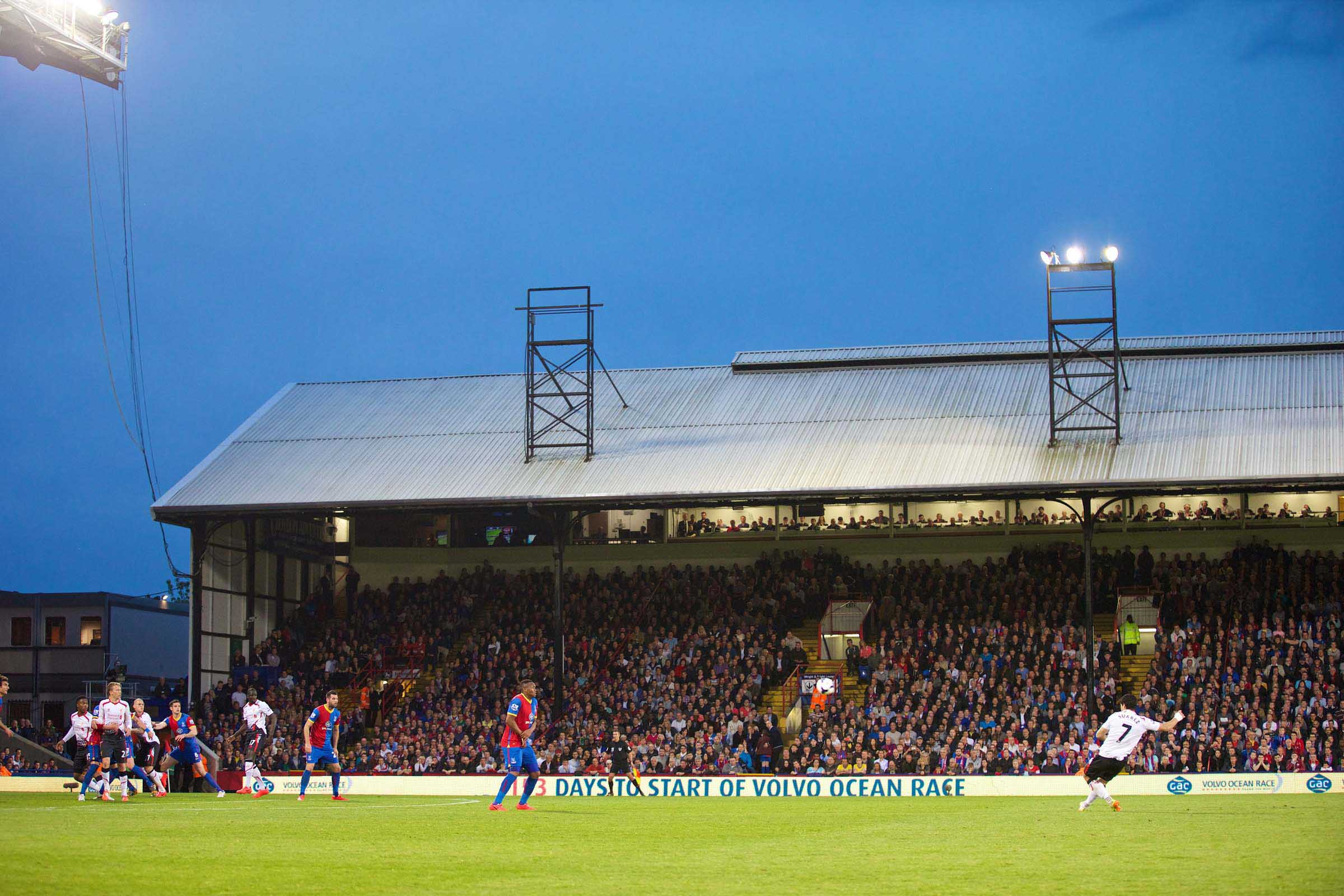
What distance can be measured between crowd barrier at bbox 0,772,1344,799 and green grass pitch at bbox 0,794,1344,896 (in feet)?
23.8

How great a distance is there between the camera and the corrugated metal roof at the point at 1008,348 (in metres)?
45.5

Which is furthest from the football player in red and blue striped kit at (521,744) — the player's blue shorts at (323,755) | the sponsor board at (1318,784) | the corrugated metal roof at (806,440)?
the sponsor board at (1318,784)

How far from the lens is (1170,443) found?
3862 centimetres

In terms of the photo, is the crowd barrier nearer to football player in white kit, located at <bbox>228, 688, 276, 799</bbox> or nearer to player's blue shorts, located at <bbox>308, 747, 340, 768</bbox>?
football player in white kit, located at <bbox>228, 688, 276, 799</bbox>

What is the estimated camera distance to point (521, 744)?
21844 millimetres

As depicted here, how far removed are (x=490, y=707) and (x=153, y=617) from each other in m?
27.6

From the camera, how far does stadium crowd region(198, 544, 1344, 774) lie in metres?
35.2

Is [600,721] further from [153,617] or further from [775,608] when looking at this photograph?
[153,617]

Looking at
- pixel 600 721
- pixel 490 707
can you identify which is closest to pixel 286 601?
pixel 490 707

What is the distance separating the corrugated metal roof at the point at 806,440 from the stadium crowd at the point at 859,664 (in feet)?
13.6

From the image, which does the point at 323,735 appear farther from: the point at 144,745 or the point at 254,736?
the point at 254,736

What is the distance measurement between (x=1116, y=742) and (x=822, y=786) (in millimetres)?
13103

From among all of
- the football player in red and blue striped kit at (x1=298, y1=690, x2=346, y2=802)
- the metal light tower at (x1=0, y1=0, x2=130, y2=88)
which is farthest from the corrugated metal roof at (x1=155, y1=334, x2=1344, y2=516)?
the football player in red and blue striped kit at (x1=298, y1=690, x2=346, y2=802)

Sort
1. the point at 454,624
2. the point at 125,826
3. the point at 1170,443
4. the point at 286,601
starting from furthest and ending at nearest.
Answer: the point at 286,601 → the point at 454,624 → the point at 1170,443 → the point at 125,826
